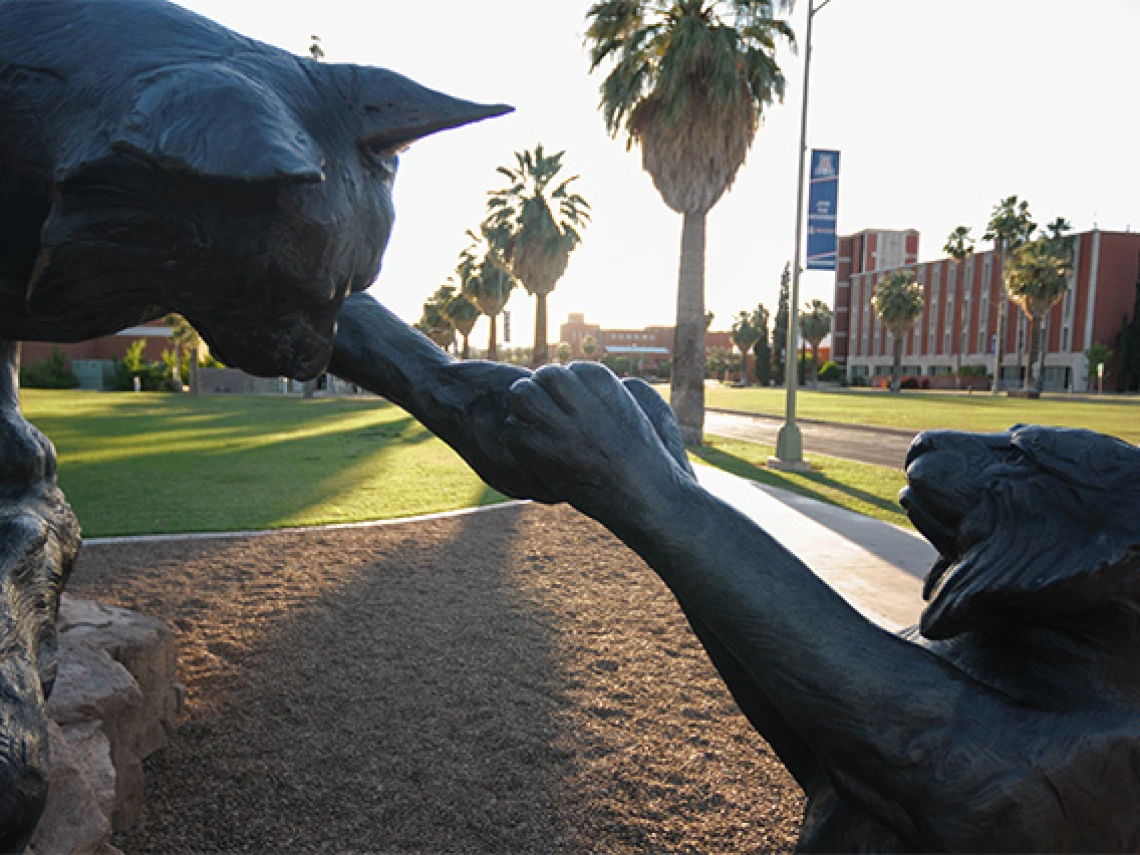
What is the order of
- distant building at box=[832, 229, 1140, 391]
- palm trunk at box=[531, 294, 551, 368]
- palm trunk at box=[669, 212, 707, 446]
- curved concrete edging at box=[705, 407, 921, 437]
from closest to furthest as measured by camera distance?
1. palm trunk at box=[669, 212, 707, 446]
2. curved concrete edging at box=[705, 407, 921, 437]
3. palm trunk at box=[531, 294, 551, 368]
4. distant building at box=[832, 229, 1140, 391]

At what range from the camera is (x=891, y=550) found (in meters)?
6.82

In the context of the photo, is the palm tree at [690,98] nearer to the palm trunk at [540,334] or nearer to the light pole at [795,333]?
the light pole at [795,333]

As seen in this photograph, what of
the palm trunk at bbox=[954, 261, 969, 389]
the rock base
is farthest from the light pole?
the palm trunk at bbox=[954, 261, 969, 389]

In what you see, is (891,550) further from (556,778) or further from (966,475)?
(966,475)

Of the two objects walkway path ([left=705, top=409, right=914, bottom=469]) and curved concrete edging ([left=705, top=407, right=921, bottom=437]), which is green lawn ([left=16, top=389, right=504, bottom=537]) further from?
curved concrete edging ([left=705, top=407, right=921, bottom=437])

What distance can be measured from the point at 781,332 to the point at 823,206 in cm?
6411

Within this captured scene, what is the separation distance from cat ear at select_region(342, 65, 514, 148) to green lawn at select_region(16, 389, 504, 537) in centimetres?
703

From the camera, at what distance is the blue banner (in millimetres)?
12797

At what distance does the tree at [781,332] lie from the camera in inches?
2926

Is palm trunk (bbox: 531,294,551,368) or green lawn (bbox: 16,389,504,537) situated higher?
palm trunk (bbox: 531,294,551,368)

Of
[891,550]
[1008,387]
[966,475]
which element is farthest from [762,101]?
[1008,387]

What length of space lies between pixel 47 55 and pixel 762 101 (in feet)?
52.6

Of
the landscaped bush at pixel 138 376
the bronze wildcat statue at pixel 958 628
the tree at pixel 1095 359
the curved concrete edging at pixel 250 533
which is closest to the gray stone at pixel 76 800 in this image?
the bronze wildcat statue at pixel 958 628

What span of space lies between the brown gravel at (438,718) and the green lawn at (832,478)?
4506 millimetres
